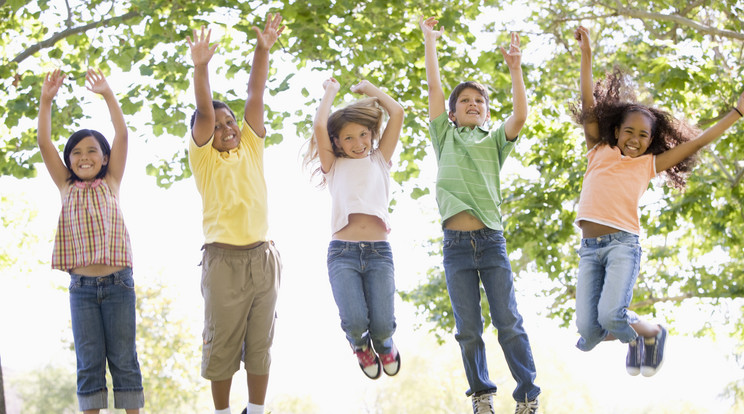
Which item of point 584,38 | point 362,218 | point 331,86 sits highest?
point 584,38

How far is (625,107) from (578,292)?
47.1 inches

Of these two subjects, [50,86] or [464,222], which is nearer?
[464,222]

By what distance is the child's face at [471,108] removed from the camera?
197 inches

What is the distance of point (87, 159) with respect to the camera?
492cm

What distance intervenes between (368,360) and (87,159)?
205cm

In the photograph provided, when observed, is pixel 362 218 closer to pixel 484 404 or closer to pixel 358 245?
pixel 358 245

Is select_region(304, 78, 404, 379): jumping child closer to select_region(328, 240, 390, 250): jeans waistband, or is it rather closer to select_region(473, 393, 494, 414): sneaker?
select_region(328, 240, 390, 250): jeans waistband

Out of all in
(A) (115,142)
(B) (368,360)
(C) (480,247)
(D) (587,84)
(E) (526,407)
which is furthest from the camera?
(D) (587,84)

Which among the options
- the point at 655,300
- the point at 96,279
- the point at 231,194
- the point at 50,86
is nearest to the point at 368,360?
the point at 231,194

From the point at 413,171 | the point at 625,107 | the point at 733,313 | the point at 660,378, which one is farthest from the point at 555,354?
the point at 625,107

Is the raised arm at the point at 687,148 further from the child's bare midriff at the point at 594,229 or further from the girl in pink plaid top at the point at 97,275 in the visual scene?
the girl in pink plaid top at the point at 97,275

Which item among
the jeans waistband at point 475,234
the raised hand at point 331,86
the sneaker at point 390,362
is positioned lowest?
the sneaker at point 390,362

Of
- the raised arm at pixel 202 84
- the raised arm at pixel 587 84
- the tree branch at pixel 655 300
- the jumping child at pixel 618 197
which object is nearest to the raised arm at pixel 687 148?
the jumping child at pixel 618 197

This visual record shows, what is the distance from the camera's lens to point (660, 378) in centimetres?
3941
